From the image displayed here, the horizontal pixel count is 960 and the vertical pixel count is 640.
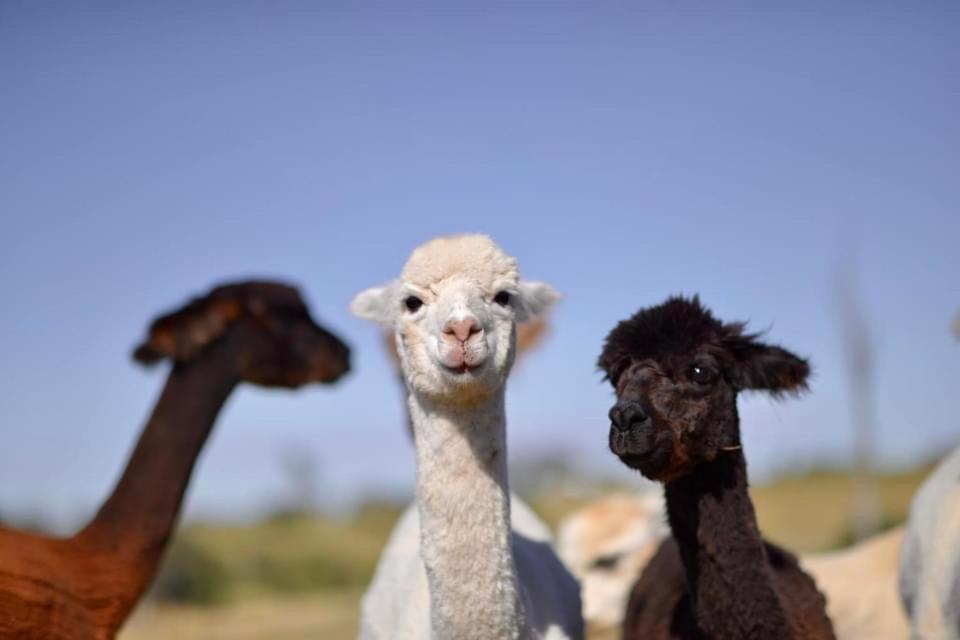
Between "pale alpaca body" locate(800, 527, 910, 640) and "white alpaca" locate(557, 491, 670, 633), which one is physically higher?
"white alpaca" locate(557, 491, 670, 633)

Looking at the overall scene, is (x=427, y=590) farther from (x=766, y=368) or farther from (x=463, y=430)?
(x=766, y=368)

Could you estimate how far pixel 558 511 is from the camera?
2592 centimetres

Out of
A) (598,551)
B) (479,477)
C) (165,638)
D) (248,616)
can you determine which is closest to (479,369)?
(479,477)

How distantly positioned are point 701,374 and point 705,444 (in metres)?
0.28

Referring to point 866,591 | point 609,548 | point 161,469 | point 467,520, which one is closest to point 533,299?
point 467,520

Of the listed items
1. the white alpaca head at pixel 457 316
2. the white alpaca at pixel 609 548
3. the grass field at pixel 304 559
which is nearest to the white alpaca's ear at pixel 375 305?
the white alpaca head at pixel 457 316

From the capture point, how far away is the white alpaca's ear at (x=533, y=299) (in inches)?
173

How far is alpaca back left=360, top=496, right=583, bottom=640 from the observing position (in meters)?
4.34

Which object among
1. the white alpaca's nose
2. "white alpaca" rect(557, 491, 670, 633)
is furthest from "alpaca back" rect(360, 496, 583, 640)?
"white alpaca" rect(557, 491, 670, 633)

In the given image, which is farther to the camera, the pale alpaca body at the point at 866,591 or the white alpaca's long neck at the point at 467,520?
the pale alpaca body at the point at 866,591

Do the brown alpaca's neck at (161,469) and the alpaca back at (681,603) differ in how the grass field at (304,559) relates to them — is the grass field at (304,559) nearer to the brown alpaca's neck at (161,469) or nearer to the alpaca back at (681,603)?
the brown alpaca's neck at (161,469)

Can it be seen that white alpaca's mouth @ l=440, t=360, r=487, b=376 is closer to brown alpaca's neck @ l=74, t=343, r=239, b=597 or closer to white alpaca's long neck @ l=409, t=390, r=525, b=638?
white alpaca's long neck @ l=409, t=390, r=525, b=638

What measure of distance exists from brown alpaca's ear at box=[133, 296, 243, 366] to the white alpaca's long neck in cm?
306

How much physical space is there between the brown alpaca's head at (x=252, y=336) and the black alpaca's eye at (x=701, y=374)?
3.45m
